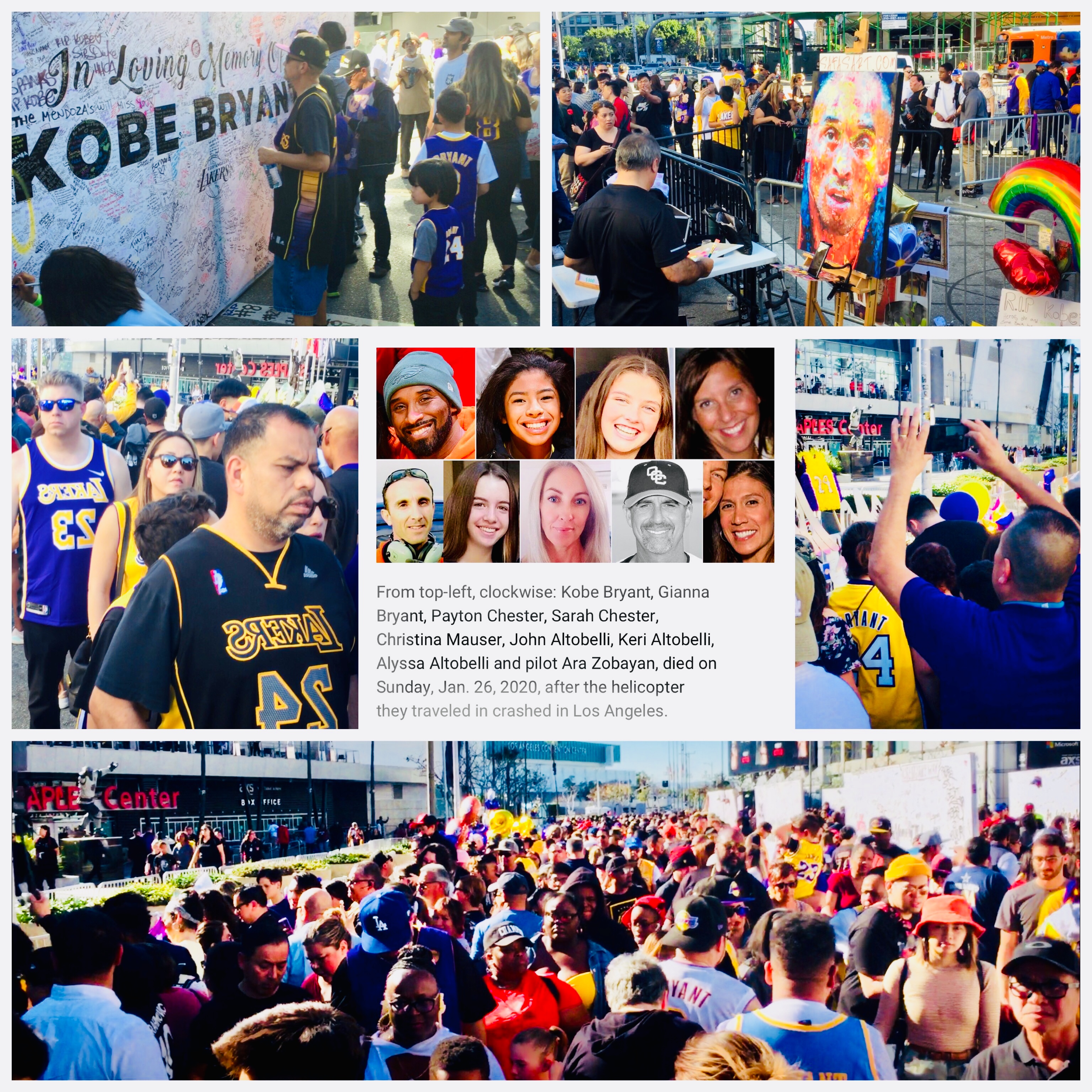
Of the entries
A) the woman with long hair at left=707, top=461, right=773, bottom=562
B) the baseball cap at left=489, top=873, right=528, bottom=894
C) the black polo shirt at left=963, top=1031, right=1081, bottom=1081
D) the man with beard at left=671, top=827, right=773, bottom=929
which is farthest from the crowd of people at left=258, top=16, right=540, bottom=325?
the black polo shirt at left=963, top=1031, right=1081, bottom=1081

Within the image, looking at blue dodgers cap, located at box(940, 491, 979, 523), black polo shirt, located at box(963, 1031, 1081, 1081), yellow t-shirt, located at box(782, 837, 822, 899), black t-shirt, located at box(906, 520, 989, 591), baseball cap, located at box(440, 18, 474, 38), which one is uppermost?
baseball cap, located at box(440, 18, 474, 38)

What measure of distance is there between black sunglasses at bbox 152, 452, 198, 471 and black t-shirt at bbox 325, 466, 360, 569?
48cm

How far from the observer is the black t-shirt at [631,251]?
13.1 feet

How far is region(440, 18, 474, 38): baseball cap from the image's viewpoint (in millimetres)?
3967

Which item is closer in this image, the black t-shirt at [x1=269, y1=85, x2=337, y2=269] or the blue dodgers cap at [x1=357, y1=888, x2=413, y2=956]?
the blue dodgers cap at [x1=357, y1=888, x2=413, y2=956]

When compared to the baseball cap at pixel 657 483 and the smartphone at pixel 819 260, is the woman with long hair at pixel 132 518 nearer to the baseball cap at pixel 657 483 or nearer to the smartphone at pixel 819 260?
the baseball cap at pixel 657 483

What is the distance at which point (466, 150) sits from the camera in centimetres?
401

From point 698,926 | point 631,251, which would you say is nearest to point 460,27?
point 631,251

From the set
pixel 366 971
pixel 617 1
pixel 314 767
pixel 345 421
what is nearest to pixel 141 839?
pixel 314 767

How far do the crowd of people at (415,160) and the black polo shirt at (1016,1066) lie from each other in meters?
3.06

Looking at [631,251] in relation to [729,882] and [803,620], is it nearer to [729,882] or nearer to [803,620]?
[803,620]

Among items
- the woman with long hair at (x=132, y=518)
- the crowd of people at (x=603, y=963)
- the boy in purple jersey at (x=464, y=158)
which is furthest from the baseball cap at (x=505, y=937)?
the boy in purple jersey at (x=464, y=158)

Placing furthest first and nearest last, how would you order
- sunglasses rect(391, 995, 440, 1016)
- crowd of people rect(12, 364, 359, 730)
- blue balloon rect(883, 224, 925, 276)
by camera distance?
blue balloon rect(883, 224, 925, 276), crowd of people rect(12, 364, 359, 730), sunglasses rect(391, 995, 440, 1016)

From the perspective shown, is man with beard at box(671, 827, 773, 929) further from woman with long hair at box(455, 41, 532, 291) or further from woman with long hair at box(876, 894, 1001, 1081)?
woman with long hair at box(455, 41, 532, 291)
